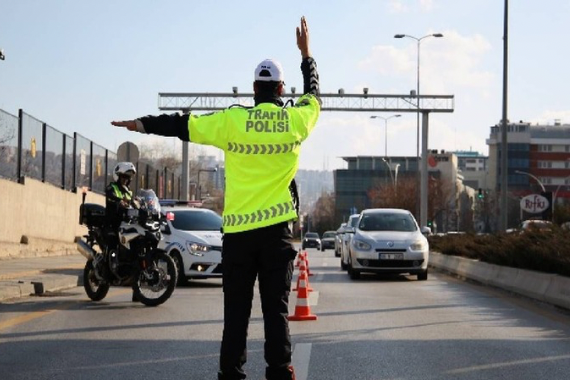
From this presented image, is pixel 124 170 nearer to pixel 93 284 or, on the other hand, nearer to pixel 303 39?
pixel 93 284

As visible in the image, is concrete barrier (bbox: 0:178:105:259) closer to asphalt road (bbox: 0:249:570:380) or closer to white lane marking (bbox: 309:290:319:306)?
white lane marking (bbox: 309:290:319:306)

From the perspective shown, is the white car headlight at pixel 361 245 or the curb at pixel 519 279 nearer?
the curb at pixel 519 279

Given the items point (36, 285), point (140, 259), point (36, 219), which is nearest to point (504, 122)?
point (36, 219)

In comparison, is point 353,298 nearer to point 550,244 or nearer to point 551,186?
point 550,244

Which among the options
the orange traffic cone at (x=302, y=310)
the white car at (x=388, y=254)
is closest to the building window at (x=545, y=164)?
the white car at (x=388, y=254)

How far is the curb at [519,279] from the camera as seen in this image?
1689cm

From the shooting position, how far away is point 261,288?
668 centimetres

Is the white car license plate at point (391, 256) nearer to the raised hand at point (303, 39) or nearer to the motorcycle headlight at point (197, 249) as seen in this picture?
the motorcycle headlight at point (197, 249)

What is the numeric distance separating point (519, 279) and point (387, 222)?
708 cm

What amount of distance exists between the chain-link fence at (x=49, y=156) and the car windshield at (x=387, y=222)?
8959 millimetres

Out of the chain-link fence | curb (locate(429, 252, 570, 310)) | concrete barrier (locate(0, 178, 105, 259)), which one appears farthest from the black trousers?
the chain-link fence

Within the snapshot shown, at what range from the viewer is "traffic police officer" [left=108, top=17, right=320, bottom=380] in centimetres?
659

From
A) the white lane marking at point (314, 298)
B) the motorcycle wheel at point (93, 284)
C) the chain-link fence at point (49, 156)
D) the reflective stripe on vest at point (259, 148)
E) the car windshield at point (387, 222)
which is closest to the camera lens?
the reflective stripe on vest at point (259, 148)

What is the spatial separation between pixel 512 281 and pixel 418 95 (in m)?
41.3
